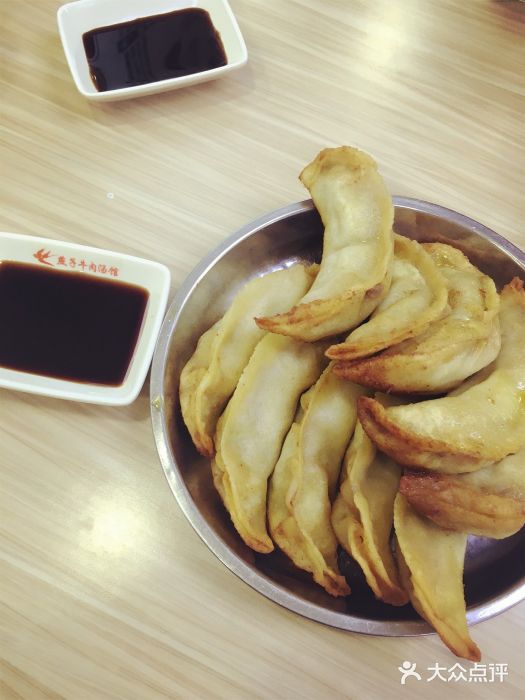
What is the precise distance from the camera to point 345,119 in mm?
1901

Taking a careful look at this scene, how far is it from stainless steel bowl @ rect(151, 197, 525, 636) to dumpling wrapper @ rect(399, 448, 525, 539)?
0.76ft

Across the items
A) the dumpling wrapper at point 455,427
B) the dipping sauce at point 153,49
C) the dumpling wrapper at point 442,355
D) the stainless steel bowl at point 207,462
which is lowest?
the stainless steel bowl at point 207,462

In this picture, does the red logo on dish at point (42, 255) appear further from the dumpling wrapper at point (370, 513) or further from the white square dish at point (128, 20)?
the dumpling wrapper at point (370, 513)

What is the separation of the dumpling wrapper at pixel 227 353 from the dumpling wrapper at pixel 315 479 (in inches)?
6.5

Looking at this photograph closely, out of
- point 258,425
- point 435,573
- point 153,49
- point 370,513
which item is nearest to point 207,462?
point 258,425

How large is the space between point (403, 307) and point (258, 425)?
377mm

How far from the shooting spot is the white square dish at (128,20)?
1772mm

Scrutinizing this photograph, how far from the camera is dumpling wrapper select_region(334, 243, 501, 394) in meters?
1.07

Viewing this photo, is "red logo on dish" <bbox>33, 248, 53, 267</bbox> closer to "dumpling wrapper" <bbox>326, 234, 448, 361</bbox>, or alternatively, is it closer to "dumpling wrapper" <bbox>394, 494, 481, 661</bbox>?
"dumpling wrapper" <bbox>326, 234, 448, 361</bbox>

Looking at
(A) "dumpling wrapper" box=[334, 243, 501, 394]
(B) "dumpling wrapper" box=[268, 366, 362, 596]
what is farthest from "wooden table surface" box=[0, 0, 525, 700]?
(A) "dumpling wrapper" box=[334, 243, 501, 394]

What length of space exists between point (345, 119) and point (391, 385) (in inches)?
44.8

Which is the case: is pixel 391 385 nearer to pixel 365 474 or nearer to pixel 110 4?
pixel 365 474

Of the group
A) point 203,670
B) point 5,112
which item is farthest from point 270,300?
point 5,112

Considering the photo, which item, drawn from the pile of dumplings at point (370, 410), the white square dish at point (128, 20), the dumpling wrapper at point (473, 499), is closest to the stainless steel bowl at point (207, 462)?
the pile of dumplings at point (370, 410)
